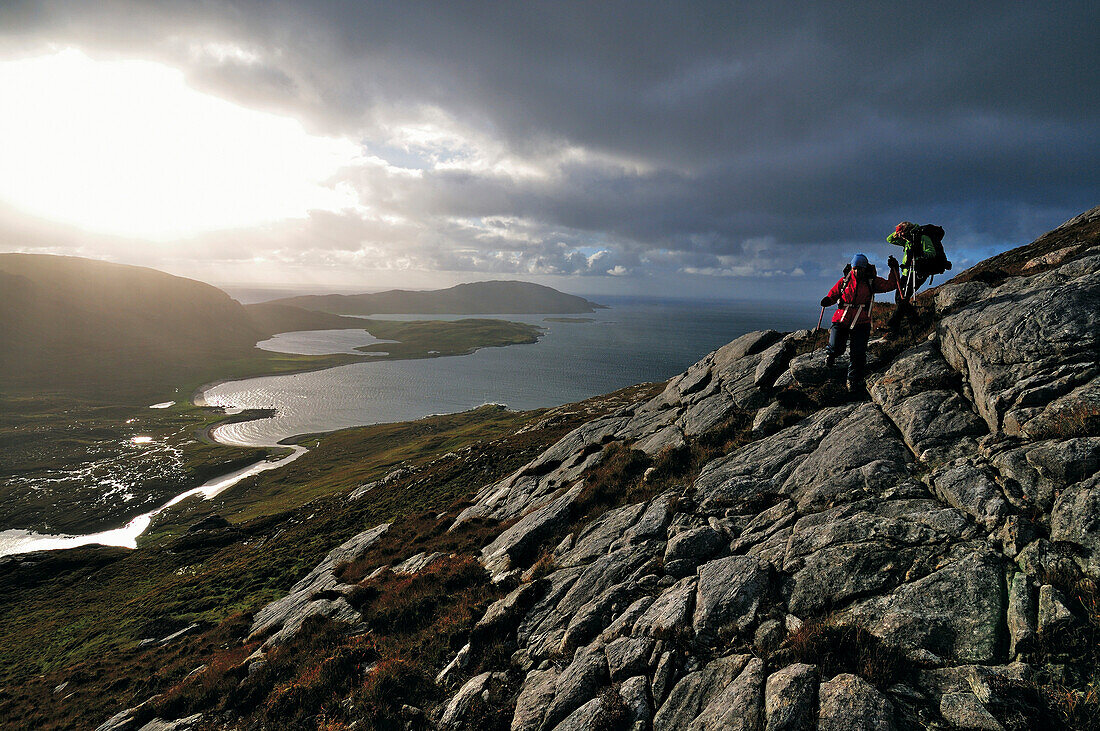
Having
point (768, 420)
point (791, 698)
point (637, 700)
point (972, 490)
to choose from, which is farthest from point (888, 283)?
point (637, 700)

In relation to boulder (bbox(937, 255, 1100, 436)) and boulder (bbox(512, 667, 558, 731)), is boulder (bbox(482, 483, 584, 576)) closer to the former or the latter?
boulder (bbox(512, 667, 558, 731))

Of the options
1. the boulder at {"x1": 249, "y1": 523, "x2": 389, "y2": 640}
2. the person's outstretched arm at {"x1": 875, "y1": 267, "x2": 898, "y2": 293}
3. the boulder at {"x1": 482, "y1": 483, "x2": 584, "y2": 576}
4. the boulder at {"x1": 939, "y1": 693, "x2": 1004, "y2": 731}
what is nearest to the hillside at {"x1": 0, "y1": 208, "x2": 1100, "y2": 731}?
the boulder at {"x1": 939, "y1": 693, "x2": 1004, "y2": 731}

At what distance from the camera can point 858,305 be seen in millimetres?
15406

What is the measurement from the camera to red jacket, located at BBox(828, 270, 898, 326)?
15.3 meters

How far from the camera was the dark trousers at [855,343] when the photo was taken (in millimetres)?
15408

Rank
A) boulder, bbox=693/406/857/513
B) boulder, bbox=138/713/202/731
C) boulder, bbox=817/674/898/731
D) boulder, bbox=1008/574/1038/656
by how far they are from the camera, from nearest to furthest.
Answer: boulder, bbox=817/674/898/731, boulder, bbox=1008/574/1038/656, boulder, bbox=693/406/857/513, boulder, bbox=138/713/202/731

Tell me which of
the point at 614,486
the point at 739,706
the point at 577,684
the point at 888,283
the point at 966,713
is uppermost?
the point at 888,283

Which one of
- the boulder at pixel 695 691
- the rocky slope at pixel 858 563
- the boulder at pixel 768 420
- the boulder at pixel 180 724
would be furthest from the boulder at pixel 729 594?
the boulder at pixel 180 724

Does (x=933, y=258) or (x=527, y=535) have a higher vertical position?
(x=933, y=258)

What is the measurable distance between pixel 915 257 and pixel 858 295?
2.99m

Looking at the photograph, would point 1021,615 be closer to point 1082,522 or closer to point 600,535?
point 1082,522

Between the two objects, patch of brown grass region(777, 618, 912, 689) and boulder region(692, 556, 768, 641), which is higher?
patch of brown grass region(777, 618, 912, 689)

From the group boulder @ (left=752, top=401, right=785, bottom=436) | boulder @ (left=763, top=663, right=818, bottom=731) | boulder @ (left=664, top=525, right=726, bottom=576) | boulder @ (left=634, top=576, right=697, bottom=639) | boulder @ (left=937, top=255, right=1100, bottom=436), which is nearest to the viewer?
boulder @ (left=763, top=663, right=818, bottom=731)

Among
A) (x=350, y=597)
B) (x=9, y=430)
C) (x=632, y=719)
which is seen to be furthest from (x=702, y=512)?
(x=9, y=430)
